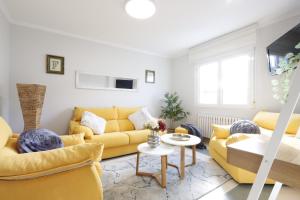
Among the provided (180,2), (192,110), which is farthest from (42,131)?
(192,110)

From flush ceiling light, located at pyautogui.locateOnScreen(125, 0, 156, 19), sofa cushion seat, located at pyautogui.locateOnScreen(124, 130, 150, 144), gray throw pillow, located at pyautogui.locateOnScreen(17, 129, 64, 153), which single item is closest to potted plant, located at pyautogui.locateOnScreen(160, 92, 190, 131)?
sofa cushion seat, located at pyautogui.locateOnScreen(124, 130, 150, 144)

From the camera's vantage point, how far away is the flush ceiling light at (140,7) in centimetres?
209

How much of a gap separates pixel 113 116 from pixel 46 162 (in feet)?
8.62

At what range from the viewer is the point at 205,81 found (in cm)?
403

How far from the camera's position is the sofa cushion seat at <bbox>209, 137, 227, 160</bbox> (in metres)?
2.21

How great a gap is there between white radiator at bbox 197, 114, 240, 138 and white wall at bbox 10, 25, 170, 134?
5.17ft

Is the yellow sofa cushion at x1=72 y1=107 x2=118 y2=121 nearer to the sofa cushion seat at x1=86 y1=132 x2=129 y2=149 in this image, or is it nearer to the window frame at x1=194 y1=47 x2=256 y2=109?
the sofa cushion seat at x1=86 y1=132 x2=129 y2=149

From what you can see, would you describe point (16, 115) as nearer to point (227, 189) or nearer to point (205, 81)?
point (227, 189)

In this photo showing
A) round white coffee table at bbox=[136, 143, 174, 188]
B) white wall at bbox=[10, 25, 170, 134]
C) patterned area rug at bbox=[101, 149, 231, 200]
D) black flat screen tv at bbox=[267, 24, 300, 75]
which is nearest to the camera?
patterned area rug at bbox=[101, 149, 231, 200]

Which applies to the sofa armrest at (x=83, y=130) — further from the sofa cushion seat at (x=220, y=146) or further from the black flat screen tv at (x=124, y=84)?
the sofa cushion seat at (x=220, y=146)

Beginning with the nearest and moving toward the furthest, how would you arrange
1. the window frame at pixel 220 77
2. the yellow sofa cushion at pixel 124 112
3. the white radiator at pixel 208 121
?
the window frame at pixel 220 77 < the white radiator at pixel 208 121 < the yellow sofa cushion at pixel 124 112

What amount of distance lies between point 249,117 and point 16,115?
14.5ft

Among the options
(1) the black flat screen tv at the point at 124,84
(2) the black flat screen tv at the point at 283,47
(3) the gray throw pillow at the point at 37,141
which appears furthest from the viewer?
(1) the black flat screen tv at the point at 124,84

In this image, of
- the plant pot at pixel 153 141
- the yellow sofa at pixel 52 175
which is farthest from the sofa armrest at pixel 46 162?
the plant pot at pixel 153 141
